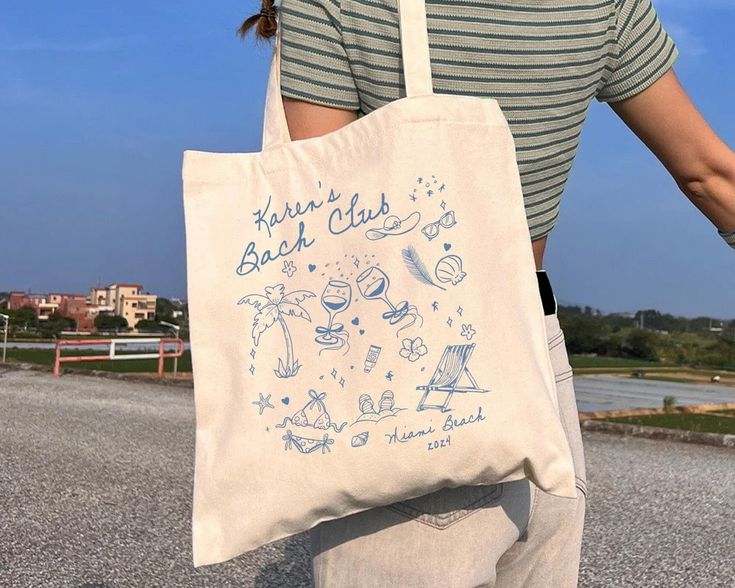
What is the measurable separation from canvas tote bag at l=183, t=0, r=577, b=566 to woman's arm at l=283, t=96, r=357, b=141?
25 mm

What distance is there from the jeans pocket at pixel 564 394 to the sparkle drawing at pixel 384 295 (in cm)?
37

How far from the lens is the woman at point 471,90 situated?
119 centimetres

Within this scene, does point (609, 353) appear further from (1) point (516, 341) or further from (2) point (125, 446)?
(1) point (516, 341)

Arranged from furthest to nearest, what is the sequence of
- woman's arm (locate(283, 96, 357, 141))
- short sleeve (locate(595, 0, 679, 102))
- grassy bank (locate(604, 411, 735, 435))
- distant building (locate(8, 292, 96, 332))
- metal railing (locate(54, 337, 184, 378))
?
1. distant building (locate(8, 292, 96, 332))
2. metal railing (locate(54, 337, 184, 378))
3. grassy bank (locate(604, 411, 735, 435))
4. short sleeve (locate(595, 0, 679, 102))
5. woman's arm (locate(283, 96, 357, 141))

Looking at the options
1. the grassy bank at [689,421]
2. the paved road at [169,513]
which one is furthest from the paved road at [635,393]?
the paved road at [169,513]

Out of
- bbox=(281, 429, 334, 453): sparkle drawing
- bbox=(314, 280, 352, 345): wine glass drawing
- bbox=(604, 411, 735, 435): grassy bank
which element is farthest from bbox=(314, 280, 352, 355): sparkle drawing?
bbox=(604, 411, 735, 435): grassy bank

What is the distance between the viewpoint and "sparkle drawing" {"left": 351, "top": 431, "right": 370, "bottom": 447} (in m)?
1.11

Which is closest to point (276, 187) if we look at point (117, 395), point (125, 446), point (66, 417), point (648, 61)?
point (648, 61)

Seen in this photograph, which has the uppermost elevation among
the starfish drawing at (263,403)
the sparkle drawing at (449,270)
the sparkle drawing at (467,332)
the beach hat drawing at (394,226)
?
the beach hat drawing at (394,226)

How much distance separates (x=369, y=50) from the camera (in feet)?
3.87

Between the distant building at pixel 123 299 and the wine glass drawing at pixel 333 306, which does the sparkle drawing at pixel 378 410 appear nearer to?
the wine glass drawing at pixel 333 306

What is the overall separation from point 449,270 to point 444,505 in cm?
32

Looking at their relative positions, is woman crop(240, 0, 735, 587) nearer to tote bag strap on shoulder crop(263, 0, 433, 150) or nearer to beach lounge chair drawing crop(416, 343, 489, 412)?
tote bag strap on shoulder crop(263, 0, 433, 150)

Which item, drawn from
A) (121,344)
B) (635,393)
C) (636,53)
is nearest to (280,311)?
(636,53)
